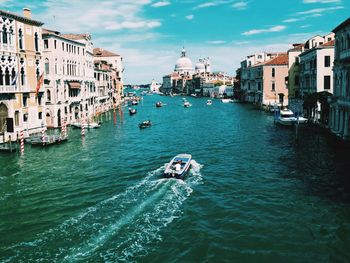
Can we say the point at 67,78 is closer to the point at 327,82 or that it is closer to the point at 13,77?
the point at 13,77

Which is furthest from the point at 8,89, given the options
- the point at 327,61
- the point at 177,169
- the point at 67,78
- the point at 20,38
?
the point at 327,61

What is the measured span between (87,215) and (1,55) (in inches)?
929

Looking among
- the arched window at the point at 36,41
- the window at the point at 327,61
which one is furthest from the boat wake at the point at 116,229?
the window at the point at 327,61

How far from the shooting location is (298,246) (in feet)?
46.1

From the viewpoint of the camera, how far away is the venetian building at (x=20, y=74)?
35.5 metres

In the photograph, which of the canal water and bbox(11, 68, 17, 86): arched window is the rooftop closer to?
bbox(11, 68, 17, 86): arched window

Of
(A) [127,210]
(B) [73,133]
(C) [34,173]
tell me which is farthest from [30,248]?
(B) [73,133]

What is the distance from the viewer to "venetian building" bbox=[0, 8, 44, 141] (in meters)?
35.5

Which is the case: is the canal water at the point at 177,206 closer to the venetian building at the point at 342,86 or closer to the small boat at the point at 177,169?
the small boat at the point at 177,169

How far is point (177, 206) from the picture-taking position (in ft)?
59.4

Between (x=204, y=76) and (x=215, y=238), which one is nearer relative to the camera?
(x=215, y=238)

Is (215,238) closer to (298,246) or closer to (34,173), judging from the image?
(298,246)

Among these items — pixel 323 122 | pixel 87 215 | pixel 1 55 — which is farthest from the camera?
pixel 323 122

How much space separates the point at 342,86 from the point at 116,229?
25849mm
